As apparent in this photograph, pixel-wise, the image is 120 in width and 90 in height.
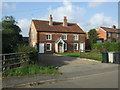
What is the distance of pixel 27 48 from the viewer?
1105cm

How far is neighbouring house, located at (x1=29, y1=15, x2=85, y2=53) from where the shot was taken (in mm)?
32812

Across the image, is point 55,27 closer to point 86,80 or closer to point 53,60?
Answer: point 53,60

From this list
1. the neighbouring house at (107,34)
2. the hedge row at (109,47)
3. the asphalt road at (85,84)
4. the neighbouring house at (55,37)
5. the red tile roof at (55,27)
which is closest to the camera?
the asphalt road at (85,84)

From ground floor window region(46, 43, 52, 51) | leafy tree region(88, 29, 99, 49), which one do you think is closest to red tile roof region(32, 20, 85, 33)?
ground floor window region(46, 43, 52, 51)

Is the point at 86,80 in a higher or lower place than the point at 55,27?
lower

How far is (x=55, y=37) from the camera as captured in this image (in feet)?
113

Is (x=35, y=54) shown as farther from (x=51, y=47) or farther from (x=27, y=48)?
(x=51, y=47)

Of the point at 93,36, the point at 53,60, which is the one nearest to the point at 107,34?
the point at 93,36

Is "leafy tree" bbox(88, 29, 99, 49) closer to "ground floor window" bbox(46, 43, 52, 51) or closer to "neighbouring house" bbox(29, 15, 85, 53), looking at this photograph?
"neighbouring house" bbox(29, 15, 85, 53)

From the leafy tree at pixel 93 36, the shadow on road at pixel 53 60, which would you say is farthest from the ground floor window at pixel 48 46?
the leafy tree at pixel 93 36

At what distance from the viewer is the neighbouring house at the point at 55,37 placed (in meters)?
32.8

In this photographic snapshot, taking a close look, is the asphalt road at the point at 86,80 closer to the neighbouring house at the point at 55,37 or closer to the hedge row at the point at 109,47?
the hedge row at the point at 109,47

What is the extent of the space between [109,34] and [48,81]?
1992 inches

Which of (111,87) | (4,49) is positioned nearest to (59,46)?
(4,49)
